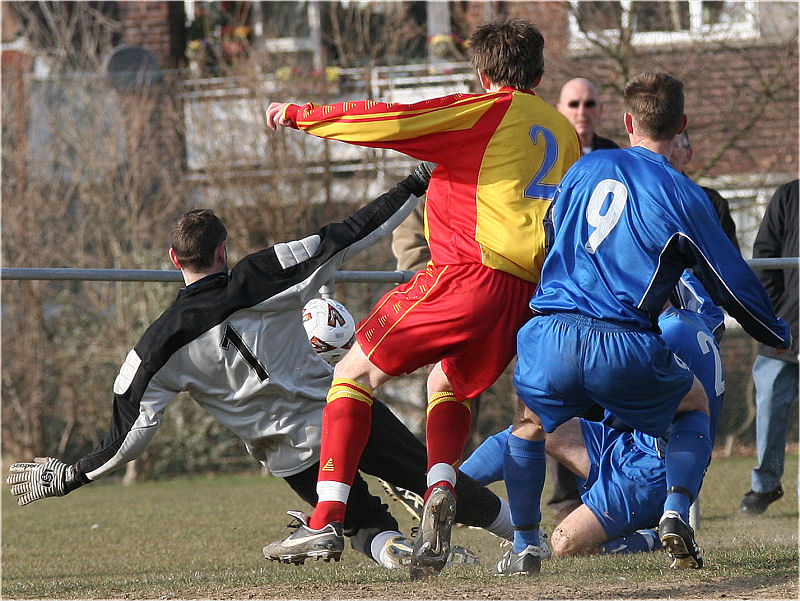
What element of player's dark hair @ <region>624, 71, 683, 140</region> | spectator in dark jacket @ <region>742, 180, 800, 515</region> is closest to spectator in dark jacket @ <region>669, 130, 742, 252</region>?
spectator in dark jacket @ <region>742, 180, 800, 515</region>

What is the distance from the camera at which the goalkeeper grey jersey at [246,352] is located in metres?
4.74

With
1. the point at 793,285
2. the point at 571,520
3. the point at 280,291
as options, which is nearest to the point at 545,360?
the point at 280,291

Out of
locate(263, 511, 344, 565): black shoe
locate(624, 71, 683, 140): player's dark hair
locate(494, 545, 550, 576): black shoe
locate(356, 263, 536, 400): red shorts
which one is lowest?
locate(494, 545, 550, 576): black shoe

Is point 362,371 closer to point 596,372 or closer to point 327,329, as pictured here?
point 596,372

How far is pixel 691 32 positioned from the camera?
1348cm

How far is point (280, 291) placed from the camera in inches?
190

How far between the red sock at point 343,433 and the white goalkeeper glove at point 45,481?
1078 mm

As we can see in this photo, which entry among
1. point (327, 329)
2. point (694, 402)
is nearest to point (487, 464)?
point (327, 329)

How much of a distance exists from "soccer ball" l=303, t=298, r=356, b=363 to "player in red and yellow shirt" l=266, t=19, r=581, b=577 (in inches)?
36.7

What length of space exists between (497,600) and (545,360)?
33.7 inches

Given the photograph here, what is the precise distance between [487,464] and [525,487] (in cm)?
121

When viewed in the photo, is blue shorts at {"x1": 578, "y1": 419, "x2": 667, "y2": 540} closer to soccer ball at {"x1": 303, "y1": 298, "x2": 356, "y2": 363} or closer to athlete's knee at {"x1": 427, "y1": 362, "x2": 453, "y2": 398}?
athlete's knee at {"x1": 427, "y1": 362, "x2": 453, "y2": 398}

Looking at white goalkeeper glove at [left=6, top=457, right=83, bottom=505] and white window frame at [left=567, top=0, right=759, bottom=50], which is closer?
white goalkeeper glove at [left=6, top=457, right=83, bottom=505]

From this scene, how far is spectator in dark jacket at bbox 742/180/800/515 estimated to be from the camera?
23.7 ft
